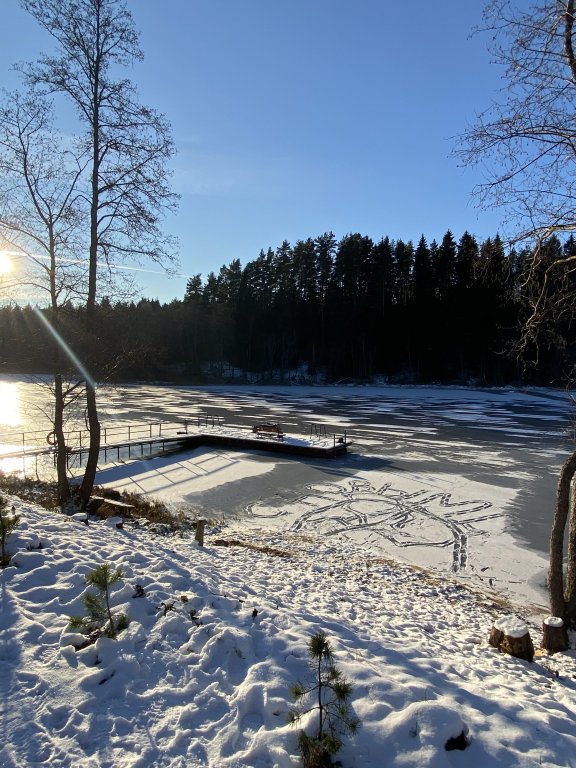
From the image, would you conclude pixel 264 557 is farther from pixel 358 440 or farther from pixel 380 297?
pixel 380 297

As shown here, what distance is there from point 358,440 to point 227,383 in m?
48.4

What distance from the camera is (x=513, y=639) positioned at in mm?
4836

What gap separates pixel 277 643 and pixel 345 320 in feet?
212

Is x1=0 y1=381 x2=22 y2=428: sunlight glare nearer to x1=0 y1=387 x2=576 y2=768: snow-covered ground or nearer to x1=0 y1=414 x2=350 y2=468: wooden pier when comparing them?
x1=0 y1=414 x2=350 y2=468: wooden pier

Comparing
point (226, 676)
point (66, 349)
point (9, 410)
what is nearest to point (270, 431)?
point (66, 349)

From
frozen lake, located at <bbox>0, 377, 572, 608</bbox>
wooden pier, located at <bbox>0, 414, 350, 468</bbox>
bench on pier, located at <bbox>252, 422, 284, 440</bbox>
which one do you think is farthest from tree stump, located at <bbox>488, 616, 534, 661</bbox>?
bench on pier, located at <bbox>252, 422, 284, 440</bbox>

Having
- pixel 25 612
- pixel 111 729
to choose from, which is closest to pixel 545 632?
pixel 111 729

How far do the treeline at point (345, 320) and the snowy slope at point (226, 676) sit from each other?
46.7m

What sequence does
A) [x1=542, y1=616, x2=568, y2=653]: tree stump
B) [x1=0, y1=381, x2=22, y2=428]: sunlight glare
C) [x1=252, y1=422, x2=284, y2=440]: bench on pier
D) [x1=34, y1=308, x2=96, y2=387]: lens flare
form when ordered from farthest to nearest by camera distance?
[x1=0, y1=381, x2=22, y2=428]: sunlight glare, [x1=252, y1=422, x2=284, y2=440]: bench on pier, [x1=34, y1=308, x2=96, y2=387]: lens flare, [x1=542, y1=616, x2=568, y2=653]: tree stump

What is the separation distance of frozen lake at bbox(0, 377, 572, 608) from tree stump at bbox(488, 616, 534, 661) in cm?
228

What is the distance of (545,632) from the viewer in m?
5.21

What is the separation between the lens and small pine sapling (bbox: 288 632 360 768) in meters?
2.64

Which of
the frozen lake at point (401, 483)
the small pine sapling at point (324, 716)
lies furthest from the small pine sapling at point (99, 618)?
the frozen lake at point (401, 483)

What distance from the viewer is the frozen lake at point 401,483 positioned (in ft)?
32.7
